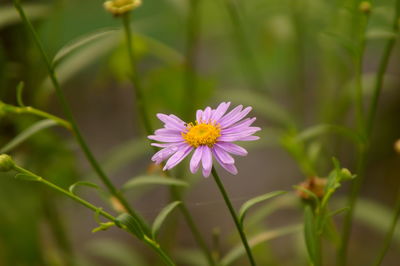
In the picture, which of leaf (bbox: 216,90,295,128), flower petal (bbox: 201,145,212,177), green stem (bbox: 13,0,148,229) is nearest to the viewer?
flower petal (bbox: 201,145,212,177)

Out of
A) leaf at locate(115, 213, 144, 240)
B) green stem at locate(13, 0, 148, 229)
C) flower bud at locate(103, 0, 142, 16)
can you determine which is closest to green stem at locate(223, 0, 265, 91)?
flower bud at locate(103, 0, 142, 16)

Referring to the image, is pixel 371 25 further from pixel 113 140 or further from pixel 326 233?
pixel 326 233

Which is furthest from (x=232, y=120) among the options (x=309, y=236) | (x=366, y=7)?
(x=366, y=7)

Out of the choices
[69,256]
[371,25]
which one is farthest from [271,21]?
[69,256]

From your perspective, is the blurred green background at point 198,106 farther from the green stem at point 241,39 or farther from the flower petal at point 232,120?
the flower petal at point 232,120

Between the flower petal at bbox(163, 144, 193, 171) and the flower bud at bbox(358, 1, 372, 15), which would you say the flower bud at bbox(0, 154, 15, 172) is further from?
the flower bud at bbox(358, 1, 372, 15)

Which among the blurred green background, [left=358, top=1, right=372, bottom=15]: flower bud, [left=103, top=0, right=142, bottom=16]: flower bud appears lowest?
the blurred green background
